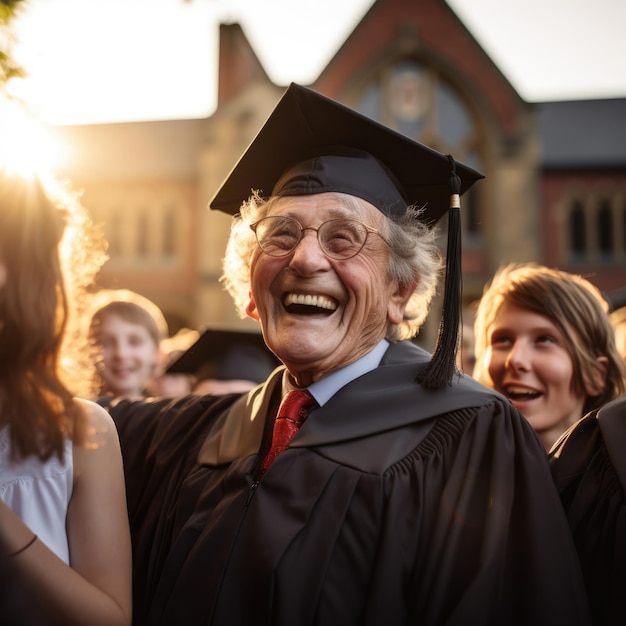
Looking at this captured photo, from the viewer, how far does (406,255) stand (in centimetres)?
230

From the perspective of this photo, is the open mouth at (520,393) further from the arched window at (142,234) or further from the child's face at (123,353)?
the arched window at (142,234)

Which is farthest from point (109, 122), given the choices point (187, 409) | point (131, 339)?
point (187, 409)

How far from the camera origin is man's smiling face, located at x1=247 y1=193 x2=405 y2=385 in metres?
2.12

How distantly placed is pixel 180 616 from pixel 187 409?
80cm

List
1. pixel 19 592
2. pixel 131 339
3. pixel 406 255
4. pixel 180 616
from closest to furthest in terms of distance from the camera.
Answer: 1. pixel 19 592
2. pixel 180 616
3. pixel 406 255
4. pixel 131 339

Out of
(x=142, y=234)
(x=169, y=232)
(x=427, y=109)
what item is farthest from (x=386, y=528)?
(x=142, y=234)

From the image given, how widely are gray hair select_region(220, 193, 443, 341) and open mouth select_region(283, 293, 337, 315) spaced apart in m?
0.25

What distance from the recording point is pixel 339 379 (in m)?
2.17

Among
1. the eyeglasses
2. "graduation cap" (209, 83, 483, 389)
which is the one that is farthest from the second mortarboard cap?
the eyeglasses

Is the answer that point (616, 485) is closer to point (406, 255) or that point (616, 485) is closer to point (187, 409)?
point (406, 255)

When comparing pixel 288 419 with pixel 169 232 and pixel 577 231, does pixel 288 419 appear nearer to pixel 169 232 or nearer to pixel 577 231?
pixel 577 231

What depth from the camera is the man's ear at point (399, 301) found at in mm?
2301

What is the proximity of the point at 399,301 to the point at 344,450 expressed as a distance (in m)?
0.62

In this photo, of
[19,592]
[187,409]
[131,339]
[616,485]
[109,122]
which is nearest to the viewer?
[19,592]
